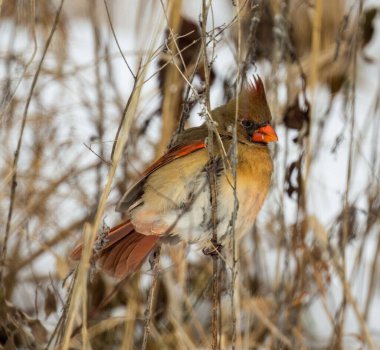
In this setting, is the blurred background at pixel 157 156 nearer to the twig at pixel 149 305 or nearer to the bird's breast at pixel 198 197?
the bird's breast at pixel 198 197

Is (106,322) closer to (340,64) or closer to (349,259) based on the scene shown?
(349,259)

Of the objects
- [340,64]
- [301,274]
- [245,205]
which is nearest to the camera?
[245,205]

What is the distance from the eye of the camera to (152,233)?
2484 millimetres

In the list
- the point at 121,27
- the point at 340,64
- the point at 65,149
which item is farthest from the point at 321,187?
the point at 121,27

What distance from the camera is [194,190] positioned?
7.50ft

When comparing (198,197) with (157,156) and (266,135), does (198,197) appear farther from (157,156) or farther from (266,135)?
(157,156)

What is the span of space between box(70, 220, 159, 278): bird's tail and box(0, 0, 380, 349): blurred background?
20 centimetres

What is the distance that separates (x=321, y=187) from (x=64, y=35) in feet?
4.34

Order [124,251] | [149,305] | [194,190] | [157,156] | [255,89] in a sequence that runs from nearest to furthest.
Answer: [149,305] < [194,190] < [255,89] < [124,251] < [157,156]

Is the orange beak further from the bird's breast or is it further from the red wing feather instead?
the red wing feather

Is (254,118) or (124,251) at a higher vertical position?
(254,118)

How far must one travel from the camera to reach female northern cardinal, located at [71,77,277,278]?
2295mm

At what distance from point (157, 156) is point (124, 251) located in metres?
0.68

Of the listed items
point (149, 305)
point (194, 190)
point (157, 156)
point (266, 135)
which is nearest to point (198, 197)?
point (194, 190)
